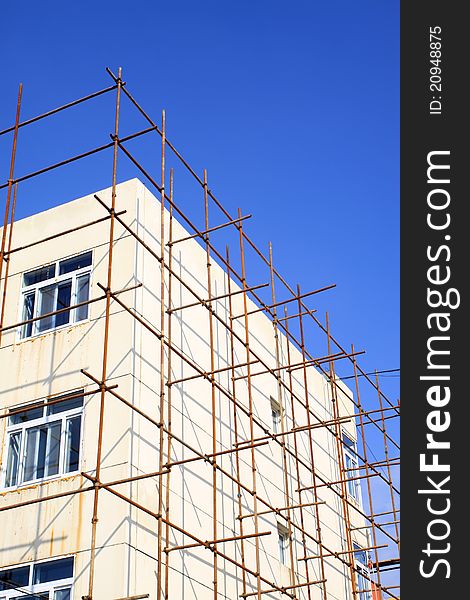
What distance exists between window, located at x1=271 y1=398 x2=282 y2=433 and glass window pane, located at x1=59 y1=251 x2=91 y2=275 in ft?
14.7

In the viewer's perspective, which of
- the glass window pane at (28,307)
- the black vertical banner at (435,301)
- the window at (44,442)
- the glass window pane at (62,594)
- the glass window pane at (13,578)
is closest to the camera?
the black vertical banner at (435,301)

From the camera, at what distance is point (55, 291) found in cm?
1344

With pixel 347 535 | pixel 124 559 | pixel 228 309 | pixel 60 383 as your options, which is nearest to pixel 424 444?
pixel 124 559

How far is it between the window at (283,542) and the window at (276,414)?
1702 millimetres

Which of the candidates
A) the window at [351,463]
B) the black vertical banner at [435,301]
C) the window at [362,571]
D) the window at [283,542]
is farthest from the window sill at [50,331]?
the window at [351,463]

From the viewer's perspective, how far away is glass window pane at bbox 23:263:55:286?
1359cm

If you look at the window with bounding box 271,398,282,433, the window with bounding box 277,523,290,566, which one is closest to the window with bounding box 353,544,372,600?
the window with bounding box 277,523,290,566

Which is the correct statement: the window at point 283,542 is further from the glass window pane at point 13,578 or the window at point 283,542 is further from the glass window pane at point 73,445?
the glass window pane at point 13,578

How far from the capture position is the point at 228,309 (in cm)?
1544

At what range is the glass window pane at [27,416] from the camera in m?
12.4

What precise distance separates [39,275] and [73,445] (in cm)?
290

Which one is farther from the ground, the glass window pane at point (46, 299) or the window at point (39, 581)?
the glass window pane at point (46, 299)

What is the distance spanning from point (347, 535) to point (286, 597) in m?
2.96

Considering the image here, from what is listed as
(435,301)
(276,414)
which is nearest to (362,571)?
(276,414)
